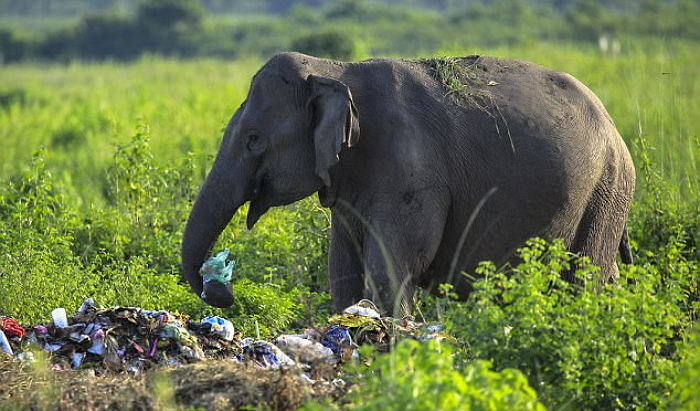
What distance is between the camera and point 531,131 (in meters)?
8.29

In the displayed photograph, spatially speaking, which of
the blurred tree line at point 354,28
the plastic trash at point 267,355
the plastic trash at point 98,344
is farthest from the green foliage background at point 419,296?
the blurred tree line at point 354,28

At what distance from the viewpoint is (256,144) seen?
315 inches

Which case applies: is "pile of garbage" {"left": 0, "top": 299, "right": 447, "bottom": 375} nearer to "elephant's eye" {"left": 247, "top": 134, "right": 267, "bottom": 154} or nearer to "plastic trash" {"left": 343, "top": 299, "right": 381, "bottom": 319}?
"plastic trash" {"left": 343, "top": 299, "right": 381, "bottom": 319}

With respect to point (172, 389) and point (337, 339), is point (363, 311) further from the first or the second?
point (172, 389)

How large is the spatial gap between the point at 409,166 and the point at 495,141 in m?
0.65

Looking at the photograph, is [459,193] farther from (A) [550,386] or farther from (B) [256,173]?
(A) [550,386]

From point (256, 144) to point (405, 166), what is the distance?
90 cm

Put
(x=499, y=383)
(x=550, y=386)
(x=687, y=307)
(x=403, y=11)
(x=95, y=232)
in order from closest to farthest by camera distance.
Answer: (x=499, y=383)
(x=550, y=386)
(x=687, y=307)
(x=95, y=232)
(x=403, y=11)

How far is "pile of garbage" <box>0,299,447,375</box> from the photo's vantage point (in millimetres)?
7434

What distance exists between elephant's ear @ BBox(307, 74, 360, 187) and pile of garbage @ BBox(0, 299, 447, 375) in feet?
2.85

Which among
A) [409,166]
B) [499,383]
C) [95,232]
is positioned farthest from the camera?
[95,232]

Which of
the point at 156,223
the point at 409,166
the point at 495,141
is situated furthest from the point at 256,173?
the point at 156,223

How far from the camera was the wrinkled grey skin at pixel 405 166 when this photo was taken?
796 cm

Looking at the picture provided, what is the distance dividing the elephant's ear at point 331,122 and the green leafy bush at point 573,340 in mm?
1499
